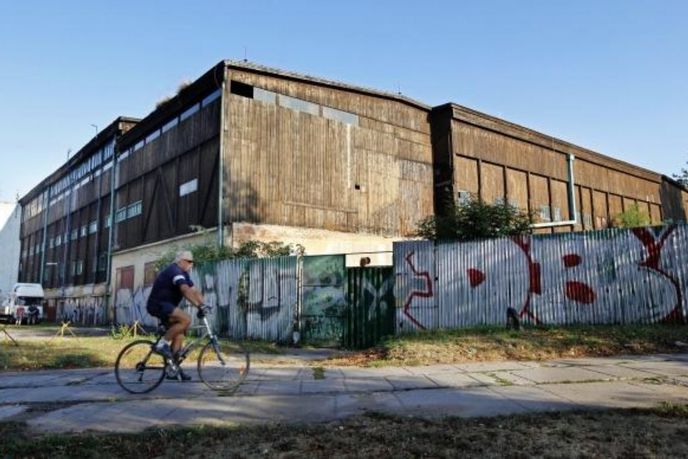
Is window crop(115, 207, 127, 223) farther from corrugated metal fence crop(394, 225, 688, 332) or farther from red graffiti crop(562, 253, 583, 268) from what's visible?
red graffiti crop(562, 253, 583, 268)

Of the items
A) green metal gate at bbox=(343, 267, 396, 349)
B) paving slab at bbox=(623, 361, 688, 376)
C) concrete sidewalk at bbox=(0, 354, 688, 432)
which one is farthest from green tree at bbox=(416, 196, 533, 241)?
paving slab at bbox=(623, 361, 688, 376)

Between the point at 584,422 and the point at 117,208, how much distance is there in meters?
35.5

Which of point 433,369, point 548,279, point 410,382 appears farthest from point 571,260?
point 410,382

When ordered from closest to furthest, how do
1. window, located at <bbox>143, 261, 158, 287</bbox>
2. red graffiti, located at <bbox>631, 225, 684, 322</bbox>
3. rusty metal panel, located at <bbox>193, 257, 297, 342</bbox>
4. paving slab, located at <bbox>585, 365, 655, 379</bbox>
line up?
1. paving slab, located at <bbox>585, 365, 655, 379</bbox>
2. red graffiti, located at <bbox>631, 225, 684, 322</bbox>
3. rusty metal panel, located at <bbox>193, 257, 297, 342</bbox>
4. window, located at <bbox>143, 261, 158, 287</bbox>

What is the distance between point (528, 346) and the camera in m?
11.4

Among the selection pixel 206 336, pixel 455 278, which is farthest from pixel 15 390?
pixel 455 278

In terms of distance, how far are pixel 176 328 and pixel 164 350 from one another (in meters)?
0.36

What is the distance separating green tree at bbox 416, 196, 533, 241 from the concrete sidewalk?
5.51m

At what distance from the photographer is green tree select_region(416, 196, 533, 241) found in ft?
50.3

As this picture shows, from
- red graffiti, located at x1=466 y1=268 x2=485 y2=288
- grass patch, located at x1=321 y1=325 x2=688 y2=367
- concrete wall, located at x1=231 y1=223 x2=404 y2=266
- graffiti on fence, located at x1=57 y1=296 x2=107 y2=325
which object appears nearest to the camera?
grass patch, located at x1=321 y1=325 x2=688 y2=367

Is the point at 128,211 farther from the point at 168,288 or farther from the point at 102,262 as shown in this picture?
the point at 168,288

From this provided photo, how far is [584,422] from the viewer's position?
5.72 metres

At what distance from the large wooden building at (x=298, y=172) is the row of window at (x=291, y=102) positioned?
0.05 metres

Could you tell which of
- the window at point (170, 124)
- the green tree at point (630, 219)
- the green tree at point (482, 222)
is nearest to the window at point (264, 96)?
the window at point (170, 124)
